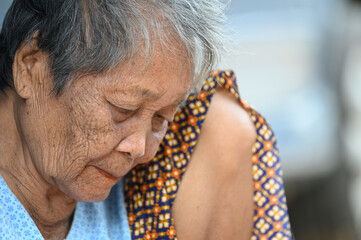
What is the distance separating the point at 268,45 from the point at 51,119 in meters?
3.67

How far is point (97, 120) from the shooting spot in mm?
1806

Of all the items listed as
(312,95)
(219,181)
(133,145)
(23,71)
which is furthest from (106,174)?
(312,95)

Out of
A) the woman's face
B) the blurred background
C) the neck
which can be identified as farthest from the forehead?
the blurred background

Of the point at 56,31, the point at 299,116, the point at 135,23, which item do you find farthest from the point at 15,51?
the point at 299,116

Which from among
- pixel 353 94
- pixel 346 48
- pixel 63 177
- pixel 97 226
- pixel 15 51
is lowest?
pixel 97 226

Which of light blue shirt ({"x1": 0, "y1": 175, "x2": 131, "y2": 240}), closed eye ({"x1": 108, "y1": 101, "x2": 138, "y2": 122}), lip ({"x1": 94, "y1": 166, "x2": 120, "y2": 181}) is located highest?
closed eye ({"x1": 108, "y1": 101, "x2": 138, "y2": 122})

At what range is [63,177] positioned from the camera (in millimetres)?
1874

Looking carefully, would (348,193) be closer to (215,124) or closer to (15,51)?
(215,124)

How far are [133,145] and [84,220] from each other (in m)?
0.41

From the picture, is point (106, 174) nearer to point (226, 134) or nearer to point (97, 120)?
point (97, 120)

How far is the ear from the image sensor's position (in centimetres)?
183

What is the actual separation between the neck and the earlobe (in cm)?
11

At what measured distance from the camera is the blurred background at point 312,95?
187 inches

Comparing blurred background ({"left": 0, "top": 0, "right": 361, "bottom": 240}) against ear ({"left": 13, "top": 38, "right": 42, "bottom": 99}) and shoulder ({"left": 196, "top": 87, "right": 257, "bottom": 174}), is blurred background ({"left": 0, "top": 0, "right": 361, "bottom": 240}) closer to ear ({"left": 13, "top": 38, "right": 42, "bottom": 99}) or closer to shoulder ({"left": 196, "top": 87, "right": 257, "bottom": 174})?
shoulder ({"left": 196, "top": 87, "right": 257, "bottom": 174})
